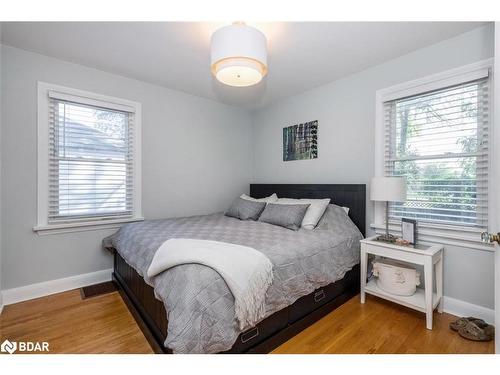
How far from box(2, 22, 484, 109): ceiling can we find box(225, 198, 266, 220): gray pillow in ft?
5.00

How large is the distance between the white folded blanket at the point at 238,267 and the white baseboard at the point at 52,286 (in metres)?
1.67

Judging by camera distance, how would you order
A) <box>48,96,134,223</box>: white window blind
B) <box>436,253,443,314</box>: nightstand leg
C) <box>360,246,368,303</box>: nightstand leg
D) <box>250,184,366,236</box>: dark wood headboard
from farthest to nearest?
<box>250,184,366,236</box>: dark wood headboard → <box>48,96,134,223</box>: white window blind → <box>360,246,368,303</box>: nightstand leg → <box>436,253,443,314</box>: nightstand leg

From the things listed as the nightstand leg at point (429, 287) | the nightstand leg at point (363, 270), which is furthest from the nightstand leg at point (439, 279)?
the nightstand leg at point (363, 270)

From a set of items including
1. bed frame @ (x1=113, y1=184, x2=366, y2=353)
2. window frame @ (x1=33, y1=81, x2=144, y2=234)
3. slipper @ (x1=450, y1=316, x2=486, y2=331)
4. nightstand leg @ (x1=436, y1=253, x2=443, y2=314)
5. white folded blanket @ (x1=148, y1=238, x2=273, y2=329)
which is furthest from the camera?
window frame @ (x1=33, y1=81, x2=144, y2=234)

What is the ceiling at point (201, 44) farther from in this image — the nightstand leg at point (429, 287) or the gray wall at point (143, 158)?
the nightstand leg at point (429, 287)

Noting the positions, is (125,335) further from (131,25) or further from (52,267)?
(131,25)

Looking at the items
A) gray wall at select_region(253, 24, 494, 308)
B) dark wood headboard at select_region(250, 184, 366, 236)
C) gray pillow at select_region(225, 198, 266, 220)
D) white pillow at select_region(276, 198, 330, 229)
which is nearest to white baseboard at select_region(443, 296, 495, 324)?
gray wall at select_region(253, 24, 494, 308)

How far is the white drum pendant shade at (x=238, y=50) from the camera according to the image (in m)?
1.65

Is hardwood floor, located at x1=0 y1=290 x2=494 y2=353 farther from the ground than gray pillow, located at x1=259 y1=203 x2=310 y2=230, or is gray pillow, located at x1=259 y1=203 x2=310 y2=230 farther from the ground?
gray pillow, located at x1=259 y1=203 x2=310 y2=230

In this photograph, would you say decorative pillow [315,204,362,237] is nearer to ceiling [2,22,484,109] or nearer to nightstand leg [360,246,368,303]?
nightstand leg [360,246,368,303]

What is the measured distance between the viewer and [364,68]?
2621 mm

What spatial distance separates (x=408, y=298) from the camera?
2.03 metres

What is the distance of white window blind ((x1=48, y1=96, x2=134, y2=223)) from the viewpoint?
2484 mm

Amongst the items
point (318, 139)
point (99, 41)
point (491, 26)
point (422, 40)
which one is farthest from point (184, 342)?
point (491, 26)
